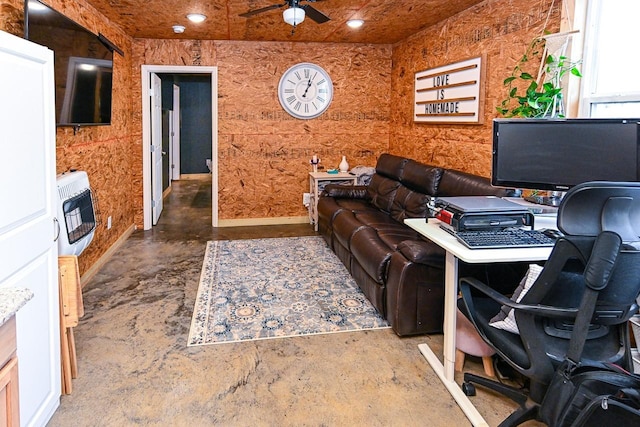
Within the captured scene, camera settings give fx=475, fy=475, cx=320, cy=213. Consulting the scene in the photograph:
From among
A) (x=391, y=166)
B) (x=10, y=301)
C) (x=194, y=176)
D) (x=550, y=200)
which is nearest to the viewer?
(x=10, y=301)

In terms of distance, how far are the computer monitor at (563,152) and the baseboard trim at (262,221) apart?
3803mm

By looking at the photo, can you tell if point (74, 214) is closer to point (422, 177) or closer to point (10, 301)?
point (10, 301)

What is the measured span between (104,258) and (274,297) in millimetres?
1896

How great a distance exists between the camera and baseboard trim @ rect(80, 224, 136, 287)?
3892 millimetres

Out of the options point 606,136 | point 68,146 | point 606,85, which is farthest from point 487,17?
point 68,146

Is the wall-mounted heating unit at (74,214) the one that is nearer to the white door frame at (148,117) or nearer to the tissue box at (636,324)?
the white door frame at (148,117)

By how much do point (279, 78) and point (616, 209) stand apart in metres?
4.99

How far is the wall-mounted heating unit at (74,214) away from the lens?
2740 millimetres

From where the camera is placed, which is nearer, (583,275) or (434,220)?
(583,275)

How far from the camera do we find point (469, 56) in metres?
4.18

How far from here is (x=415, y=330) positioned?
289cm

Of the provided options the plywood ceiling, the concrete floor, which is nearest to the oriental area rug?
the concrete floor

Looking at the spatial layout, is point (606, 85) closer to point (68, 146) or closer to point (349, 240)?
point (349, 240)

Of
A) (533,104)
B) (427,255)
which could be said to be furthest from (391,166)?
(427,255)
